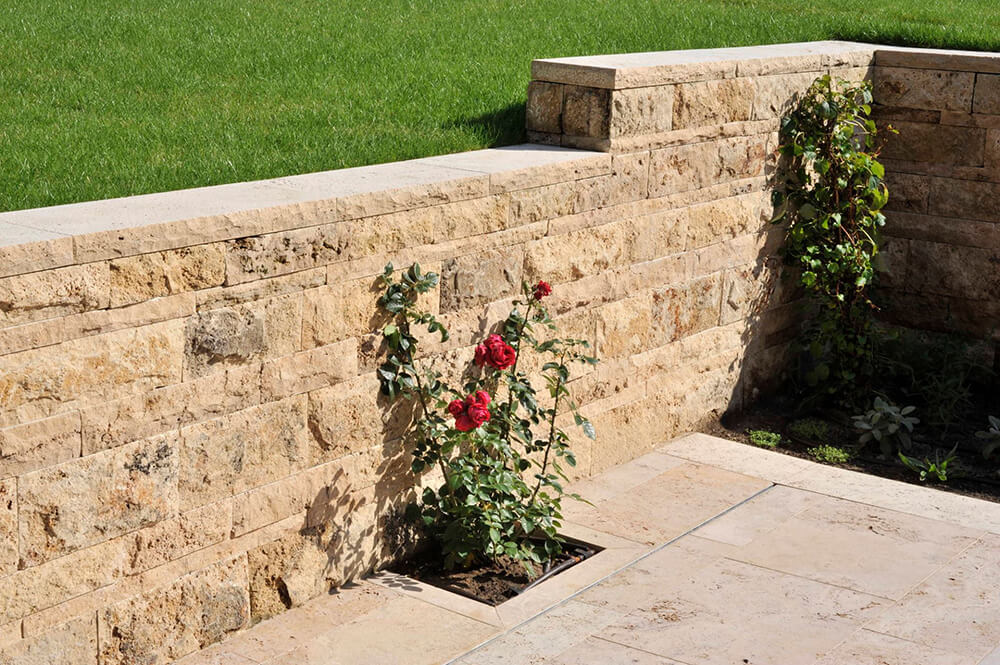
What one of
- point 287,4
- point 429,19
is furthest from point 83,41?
point 429,19

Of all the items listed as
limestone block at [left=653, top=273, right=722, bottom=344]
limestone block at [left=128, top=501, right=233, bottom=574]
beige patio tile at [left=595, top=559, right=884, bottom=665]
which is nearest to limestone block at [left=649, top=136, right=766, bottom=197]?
limestone block at [left=653, top=273, right=722, bottom=344]

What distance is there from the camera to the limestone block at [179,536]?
12.8ft

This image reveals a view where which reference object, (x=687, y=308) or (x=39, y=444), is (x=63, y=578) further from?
(x=687, y=308)

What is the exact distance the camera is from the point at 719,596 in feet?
15.4

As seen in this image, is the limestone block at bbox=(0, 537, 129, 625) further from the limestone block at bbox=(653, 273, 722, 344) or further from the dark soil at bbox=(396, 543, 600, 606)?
the limestone block at bbox=(653, 273, 722, 344)

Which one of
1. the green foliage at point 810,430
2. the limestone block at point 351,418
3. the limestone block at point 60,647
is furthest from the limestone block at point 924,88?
the limestone block at point 60,647

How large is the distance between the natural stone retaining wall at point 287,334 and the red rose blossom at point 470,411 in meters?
0.25

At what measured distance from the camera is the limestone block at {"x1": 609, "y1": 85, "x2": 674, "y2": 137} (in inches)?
216

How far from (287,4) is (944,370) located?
15.1ft

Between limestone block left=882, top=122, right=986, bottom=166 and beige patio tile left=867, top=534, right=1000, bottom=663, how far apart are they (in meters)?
2.80

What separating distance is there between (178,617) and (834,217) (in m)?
4.15

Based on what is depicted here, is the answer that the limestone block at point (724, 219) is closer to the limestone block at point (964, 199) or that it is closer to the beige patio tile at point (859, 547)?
the limestone block at point (964, 199)

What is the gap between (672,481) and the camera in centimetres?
584

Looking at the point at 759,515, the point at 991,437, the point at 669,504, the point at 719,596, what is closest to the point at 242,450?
the point at 719,596
